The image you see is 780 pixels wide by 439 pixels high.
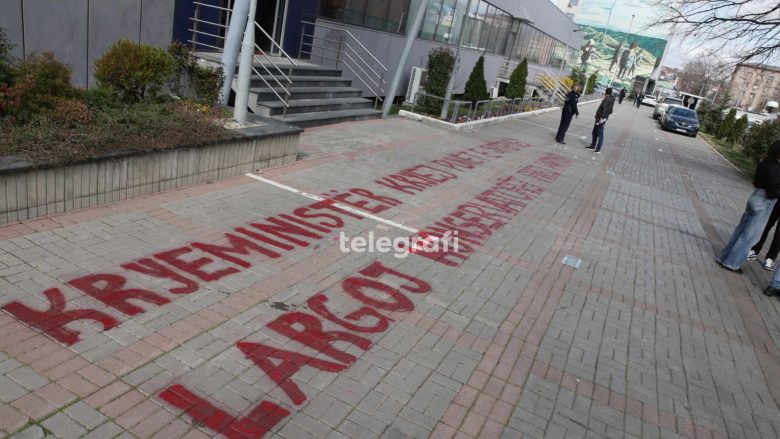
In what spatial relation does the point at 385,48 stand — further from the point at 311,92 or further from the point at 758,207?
the point at 758,207

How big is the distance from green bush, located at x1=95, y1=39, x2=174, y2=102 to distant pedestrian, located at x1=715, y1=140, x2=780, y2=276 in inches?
313

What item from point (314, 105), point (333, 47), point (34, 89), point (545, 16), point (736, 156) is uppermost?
point (545, 16)

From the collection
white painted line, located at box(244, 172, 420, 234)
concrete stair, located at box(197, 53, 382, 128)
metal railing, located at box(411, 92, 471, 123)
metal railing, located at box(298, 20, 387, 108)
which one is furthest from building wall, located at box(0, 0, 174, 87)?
metal railing, located at box(411, 92, 471, 123)

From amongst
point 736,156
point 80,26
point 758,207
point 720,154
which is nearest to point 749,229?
point 758,207

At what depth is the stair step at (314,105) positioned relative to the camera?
10.4 metres

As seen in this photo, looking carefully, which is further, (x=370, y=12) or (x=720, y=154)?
(x=720, y=154)

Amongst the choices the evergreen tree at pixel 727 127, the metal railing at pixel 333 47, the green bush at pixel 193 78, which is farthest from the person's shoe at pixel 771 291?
the evergreen tree at pixel 727 127

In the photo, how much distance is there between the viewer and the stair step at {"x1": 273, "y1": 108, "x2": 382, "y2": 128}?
10.9m

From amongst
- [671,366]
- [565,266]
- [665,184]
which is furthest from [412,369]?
[665,184]

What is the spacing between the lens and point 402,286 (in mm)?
5355

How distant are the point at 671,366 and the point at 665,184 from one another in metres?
10.2

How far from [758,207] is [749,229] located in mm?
349

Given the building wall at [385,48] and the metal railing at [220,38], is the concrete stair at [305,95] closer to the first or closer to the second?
the metal railing at [220,38]

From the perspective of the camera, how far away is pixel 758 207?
716 cm
